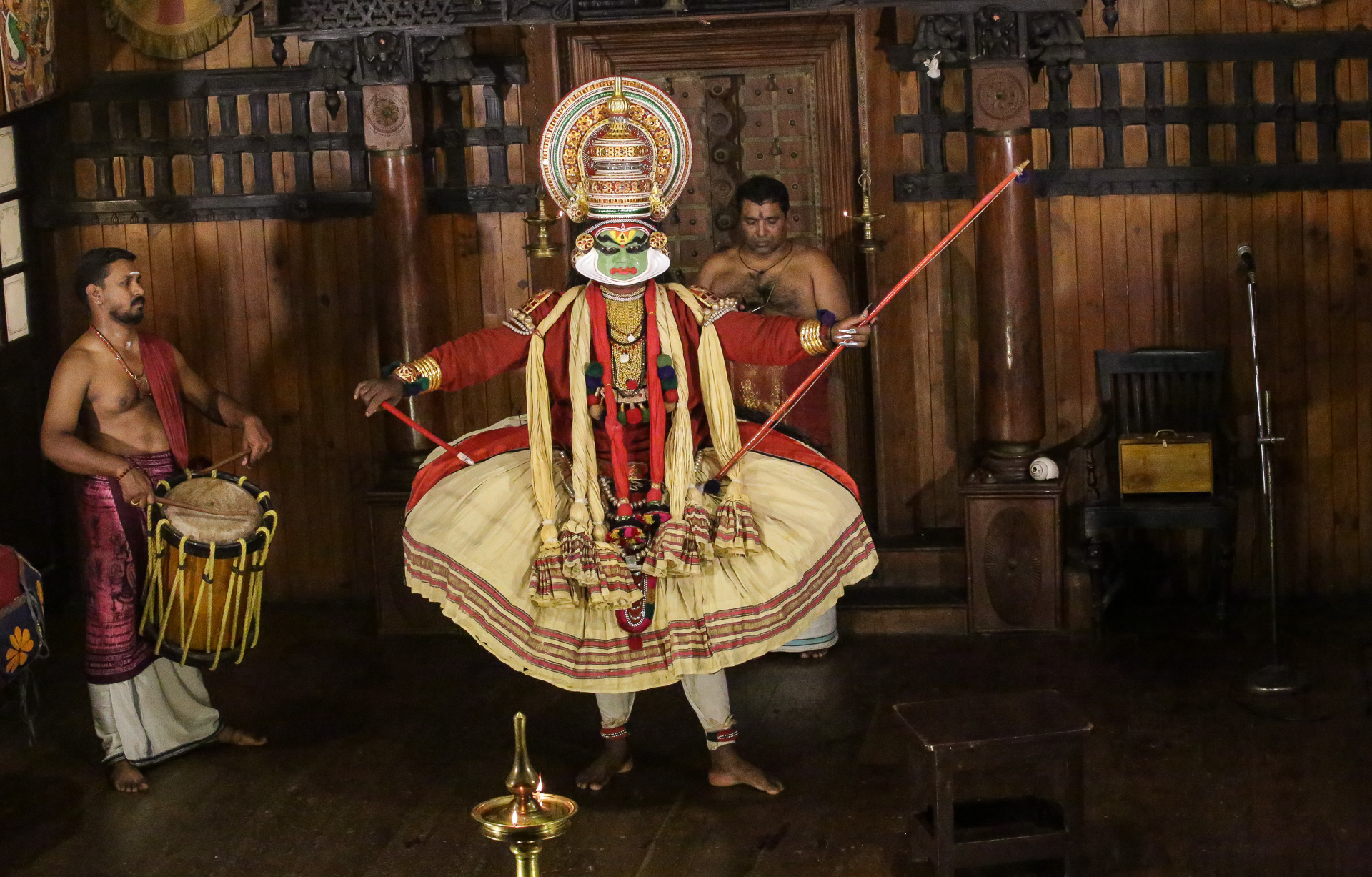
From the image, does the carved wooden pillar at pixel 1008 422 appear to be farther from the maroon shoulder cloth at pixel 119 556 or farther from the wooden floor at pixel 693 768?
the maroon shoulder cloth at pixel 119 556

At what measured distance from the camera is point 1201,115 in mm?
7430

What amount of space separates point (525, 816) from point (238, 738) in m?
3.44

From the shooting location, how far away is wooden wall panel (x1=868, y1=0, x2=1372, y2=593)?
7457mm

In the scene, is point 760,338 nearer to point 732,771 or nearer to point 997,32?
point 732,771

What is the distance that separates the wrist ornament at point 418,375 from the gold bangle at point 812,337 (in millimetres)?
1142

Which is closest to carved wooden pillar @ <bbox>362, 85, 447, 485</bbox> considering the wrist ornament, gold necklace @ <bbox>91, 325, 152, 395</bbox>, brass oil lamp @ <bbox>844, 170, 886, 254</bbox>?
gold necklace @ <bbox>91, 325, 152, 395</bbox>

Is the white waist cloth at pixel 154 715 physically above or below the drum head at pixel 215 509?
below

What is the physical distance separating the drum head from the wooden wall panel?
2.78 m

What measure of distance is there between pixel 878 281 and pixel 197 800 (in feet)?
11.1

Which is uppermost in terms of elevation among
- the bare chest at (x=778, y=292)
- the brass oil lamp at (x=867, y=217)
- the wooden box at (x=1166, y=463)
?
the brass oil lamp at (x=867, y=217)

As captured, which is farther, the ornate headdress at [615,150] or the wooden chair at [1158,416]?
the wooden chair at [1158,416]

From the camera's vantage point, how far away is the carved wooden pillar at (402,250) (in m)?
7.35

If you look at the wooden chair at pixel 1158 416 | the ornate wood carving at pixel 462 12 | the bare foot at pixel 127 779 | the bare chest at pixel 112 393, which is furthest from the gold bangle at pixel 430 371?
the wooden chair at pixel 1158 416

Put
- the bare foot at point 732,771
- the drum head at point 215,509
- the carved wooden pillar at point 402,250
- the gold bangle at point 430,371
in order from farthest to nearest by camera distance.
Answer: the carved wooden pillar at point 402,250, the drum head at point 215,509, the bare foot at point 732,771, the gold bangle at point 430,371
